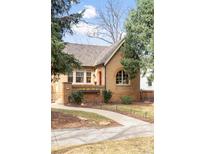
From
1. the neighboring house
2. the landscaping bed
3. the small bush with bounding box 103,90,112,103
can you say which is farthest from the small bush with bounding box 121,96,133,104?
the landscaping bed

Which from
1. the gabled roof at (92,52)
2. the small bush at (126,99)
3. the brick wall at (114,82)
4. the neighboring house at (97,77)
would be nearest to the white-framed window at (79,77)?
the neighboring house at (97,77)

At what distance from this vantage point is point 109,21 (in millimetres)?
3250

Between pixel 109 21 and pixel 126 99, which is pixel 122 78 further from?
pixel 109 21

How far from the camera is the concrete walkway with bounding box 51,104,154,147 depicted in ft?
10.3

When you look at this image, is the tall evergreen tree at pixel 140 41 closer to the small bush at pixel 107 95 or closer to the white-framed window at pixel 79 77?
the small bush at pixel 107 95

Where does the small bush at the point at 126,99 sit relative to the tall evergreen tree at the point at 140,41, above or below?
below

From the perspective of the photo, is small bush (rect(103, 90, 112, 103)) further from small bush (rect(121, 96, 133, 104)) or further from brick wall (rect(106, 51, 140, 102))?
small bush (rect(121, 96, 133, 104))

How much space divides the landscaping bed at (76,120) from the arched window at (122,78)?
1.36 ft

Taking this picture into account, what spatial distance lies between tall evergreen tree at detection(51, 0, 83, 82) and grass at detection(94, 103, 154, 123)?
1.86 ft

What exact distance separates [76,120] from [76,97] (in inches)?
9.2

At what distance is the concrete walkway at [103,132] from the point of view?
312 cm
